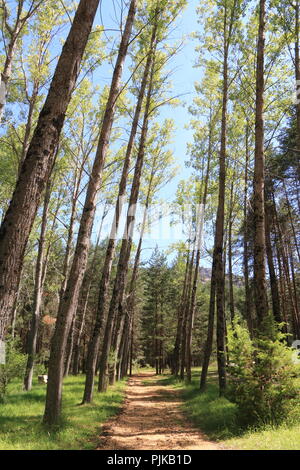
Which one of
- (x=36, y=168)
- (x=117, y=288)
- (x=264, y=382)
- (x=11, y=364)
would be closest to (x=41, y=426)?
(x=264, y=382)

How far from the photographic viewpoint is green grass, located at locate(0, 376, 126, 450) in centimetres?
522

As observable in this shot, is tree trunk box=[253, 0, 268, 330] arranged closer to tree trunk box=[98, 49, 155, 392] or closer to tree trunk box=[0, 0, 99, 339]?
tree trunk box=[98, 49, 155, 392]

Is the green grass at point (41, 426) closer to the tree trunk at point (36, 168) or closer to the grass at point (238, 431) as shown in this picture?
the grass at point (238, 431)

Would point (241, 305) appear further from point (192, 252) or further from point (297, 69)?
point (297, 69)

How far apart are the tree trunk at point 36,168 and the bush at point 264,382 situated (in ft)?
15.5

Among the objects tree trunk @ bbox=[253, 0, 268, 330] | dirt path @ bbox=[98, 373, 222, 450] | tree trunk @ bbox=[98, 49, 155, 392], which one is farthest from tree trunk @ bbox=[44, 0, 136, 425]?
tree trunk @ bbox=[98, 49, 155, 392]

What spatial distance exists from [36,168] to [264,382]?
549 centimetres

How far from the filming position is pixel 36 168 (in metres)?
3.91

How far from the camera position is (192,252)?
20969 millimetres

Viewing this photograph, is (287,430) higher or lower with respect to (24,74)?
lower

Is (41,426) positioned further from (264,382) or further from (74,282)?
(264,382)
